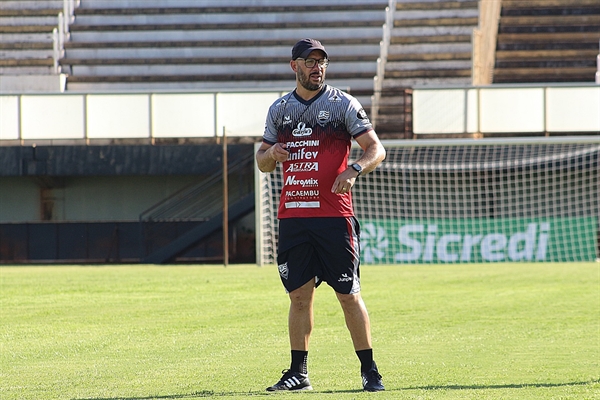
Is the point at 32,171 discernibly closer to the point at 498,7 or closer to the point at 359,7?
the point at 359,7

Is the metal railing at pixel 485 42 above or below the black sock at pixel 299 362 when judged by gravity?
above

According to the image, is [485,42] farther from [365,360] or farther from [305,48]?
[365,360]

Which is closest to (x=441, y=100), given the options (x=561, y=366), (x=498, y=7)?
(x=498, y=7)

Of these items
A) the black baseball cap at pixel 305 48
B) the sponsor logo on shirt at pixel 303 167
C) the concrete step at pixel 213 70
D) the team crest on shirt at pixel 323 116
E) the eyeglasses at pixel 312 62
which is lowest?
the sponsor logo on shirt at pixel 303 167

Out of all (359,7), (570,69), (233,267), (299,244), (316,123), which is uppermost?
(359,7)

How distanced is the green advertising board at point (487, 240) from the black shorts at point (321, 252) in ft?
54.7

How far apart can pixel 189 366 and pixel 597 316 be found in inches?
208

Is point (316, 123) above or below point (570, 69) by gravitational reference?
below

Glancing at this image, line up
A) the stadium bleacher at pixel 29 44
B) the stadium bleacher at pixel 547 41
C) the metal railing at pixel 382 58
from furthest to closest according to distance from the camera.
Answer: the stadium bleacher at pixel 547 41 < the stadium bleacher at pixel 29 44 < the metal railing at pixel 382 58

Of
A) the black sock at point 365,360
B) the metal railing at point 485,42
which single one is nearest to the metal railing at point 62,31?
the metal railing at point 485,42

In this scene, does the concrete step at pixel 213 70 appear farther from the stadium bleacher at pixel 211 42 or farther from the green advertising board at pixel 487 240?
the green advertising board at pixel 487 240

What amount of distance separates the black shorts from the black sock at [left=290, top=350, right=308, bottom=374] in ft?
1.21

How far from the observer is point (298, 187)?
20.0 ft

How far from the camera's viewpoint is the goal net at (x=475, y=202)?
896 inches
